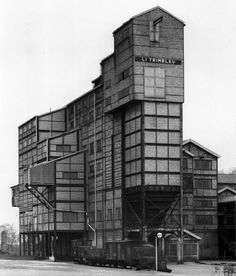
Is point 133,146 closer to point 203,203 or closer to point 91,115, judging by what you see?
point 91,115

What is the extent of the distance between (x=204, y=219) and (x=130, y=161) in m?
16.9

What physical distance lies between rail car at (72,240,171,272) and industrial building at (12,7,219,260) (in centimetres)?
510

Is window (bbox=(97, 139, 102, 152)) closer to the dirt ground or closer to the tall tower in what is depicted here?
the tall tower

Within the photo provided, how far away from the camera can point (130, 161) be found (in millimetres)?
68562

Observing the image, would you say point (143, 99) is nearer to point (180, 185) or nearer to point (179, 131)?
point (179, 131)

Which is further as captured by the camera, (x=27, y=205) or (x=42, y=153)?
(x=27, y=205)

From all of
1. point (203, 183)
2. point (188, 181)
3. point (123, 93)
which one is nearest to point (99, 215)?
point (188, 181)

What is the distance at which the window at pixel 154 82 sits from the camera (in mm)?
66500

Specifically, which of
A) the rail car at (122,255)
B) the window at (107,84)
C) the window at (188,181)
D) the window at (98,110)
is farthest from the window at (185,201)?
the rail car at (122,255)

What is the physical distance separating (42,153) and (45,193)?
6473 millimetres

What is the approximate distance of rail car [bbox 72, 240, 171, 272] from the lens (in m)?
53.7

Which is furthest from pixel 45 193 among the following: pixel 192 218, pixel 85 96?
pixel 192 218

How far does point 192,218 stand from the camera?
80.1 metres

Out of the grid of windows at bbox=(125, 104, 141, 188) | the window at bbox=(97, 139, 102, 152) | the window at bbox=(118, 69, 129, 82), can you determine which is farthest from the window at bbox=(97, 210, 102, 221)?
the window at bbox=(118, 69, 129, 82)
